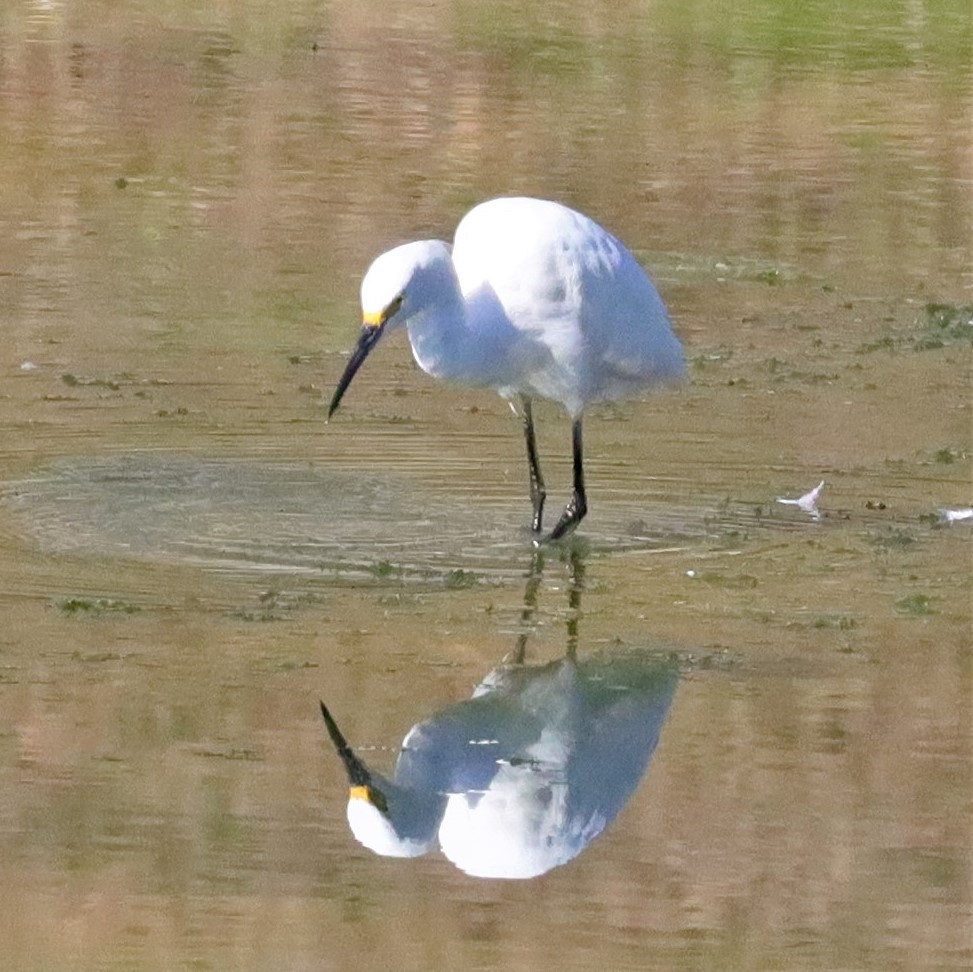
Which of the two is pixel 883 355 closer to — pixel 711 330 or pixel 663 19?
pixel 711 330

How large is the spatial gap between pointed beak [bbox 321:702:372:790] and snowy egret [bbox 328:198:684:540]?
56.3 inches

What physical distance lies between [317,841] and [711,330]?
5.77m

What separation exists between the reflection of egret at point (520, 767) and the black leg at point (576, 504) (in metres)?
1.09

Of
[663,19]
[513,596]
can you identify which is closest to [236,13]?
[663,19]

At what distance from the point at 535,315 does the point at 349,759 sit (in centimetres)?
224

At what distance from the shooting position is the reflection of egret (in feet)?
18.0

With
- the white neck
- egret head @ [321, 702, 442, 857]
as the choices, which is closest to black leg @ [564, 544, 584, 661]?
the white neck

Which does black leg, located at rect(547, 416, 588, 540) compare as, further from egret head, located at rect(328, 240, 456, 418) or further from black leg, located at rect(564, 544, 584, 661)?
egret head, located at rect(328, 240, 456, 418)

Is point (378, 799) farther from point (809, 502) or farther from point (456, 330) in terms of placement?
point (809, 502)

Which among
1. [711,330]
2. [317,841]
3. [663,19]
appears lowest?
[663,19]

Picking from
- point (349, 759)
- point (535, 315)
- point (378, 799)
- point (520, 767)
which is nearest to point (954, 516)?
point (535, 315)

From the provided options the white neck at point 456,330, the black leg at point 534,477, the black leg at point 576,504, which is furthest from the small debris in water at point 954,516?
the white neck at point 456,330

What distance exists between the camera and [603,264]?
794 cm

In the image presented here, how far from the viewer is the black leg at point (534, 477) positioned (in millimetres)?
8008
